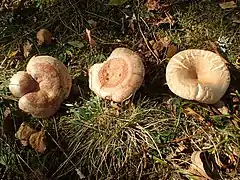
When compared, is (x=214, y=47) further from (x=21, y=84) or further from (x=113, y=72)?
(x=21, y=84)

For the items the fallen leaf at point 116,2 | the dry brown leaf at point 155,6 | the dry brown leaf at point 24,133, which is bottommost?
the dry brown leaf at point 24,133

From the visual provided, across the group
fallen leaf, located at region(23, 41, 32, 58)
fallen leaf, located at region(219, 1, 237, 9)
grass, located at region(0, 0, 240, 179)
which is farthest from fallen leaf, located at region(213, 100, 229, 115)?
fallen leaf, located at region(23, 41, 32, 58)

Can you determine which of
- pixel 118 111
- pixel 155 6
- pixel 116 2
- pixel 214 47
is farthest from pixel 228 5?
pixel 118 111

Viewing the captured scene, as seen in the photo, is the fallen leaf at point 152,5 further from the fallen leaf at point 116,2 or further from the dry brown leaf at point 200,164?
the dry brown leaf at point 200,164

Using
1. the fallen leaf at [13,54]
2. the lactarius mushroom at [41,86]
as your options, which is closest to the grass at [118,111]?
the fallen leaf at [13,54]

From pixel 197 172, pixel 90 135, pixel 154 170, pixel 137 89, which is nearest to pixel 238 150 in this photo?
pixel 197 172

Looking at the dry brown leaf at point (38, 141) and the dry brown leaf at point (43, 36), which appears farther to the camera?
the dry brown leaf at point (43, 36)

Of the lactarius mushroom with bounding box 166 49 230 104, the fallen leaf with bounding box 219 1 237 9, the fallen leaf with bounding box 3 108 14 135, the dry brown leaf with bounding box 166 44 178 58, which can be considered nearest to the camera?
the lactarius mushroom with bounding box 166 49 230 104

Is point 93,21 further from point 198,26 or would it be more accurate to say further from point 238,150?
point 238,150

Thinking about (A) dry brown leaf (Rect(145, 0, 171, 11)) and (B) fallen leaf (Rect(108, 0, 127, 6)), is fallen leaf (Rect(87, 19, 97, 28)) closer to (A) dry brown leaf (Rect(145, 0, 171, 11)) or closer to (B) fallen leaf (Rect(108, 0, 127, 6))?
(B) fallen leaf (Rect(108, 0, 127, 6))
